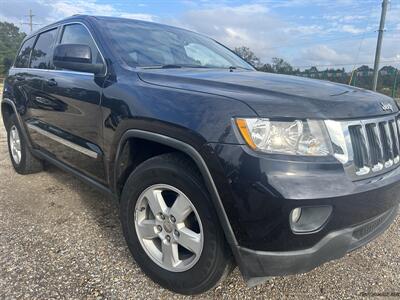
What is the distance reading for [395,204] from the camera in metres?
2.30

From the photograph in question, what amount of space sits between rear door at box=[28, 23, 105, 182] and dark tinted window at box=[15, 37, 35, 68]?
0.45 m

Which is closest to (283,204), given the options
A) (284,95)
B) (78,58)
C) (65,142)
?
(284,95)

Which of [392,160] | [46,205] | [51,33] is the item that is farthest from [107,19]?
[392,160]

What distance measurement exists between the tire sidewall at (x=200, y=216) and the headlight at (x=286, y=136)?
42 centimetres

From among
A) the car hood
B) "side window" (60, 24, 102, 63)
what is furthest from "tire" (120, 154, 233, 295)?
"side window" (60, 24, 102, 63)

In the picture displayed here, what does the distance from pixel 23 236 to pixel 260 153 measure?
2333 mm

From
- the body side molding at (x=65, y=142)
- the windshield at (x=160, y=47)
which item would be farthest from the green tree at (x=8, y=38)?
the windshield at (x=160, y=47)

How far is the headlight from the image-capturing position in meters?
1.90

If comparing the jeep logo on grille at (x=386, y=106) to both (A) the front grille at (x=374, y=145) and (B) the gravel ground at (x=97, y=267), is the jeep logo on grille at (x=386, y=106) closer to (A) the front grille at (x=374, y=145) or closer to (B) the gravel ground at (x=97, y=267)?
(A) the front grille at (x=374, y=145)

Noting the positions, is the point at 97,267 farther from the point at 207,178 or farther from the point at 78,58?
the point at 78,58

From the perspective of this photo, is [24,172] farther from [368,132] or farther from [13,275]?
[368,132]

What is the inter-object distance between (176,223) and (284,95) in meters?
0.98

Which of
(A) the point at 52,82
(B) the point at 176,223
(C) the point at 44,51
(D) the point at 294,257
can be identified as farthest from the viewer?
(C) the point at 44,51

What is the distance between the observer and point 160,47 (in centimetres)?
329
